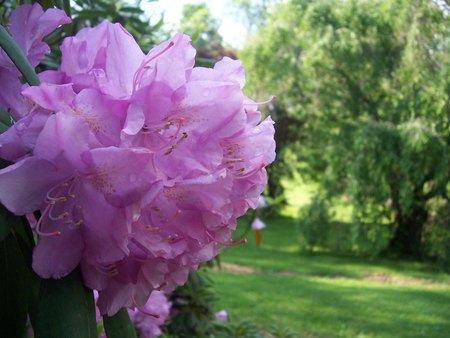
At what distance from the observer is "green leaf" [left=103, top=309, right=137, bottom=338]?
18.8 inches

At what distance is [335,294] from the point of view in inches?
267

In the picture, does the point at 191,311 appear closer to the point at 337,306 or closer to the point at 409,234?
the point at 337,306

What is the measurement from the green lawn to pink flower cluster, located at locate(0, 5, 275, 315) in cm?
359

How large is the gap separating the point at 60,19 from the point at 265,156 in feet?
0.69

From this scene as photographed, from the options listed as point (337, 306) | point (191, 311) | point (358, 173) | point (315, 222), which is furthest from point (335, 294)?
point (191, 311)

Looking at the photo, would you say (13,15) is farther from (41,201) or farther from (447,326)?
(447,326)

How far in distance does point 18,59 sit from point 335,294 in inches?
263

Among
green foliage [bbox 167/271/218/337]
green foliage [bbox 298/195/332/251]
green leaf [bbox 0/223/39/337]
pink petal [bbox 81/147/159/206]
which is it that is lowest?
green foliage [bbox 298/195/332/251]

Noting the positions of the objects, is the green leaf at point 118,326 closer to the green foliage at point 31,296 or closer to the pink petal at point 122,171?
the green foliage at point 31,296

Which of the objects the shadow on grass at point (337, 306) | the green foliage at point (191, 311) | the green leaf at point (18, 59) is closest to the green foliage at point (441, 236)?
the shadow on grass at point (337, 306)

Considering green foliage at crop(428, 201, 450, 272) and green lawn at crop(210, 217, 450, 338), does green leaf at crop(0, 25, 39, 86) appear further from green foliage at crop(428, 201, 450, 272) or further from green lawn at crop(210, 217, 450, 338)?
green foliage at crop(428, 201, 450, 272)

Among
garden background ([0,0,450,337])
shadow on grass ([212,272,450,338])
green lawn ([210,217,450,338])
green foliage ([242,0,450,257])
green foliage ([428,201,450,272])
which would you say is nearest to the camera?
shadow on grass ([212,272,450,338])

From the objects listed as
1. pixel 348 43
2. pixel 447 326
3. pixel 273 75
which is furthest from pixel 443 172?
pixel 273 75

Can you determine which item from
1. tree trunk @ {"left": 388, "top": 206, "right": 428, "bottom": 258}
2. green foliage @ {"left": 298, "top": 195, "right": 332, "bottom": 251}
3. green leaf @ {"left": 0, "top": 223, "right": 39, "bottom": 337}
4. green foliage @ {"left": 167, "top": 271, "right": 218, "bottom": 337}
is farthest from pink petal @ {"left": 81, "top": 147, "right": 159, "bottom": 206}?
green foliage @ {"left": 298, "top": 195, "right": 332, "bottom": 251}
